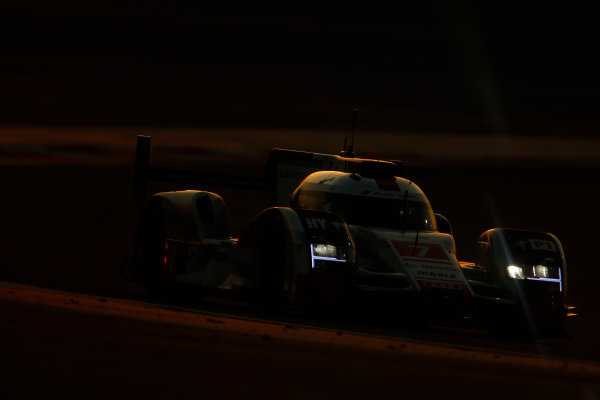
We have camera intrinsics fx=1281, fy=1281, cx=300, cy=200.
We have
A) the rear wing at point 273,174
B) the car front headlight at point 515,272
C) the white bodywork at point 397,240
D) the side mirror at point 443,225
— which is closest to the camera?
the white bodywork at point 397,240

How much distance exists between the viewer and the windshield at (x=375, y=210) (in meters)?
16.2

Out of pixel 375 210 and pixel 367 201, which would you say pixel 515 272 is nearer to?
pixel 375 210

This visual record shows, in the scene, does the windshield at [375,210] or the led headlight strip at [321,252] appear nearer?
the led headlight strip at [321,252]

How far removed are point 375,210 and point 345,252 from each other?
2160mm

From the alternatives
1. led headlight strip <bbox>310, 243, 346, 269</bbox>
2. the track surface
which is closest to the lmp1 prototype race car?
led headlight strip <bbox>310, 243, 346, 269</bbox>

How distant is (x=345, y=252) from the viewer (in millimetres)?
14281

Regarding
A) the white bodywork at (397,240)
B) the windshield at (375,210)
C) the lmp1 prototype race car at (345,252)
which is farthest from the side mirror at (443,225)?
the windshield at (375,210)

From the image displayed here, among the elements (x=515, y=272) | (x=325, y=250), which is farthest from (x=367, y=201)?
(x=325, y=250)

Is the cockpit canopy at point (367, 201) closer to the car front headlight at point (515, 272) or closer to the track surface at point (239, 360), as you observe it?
the car front headlight at point (515, 272)

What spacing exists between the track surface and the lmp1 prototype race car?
0.78 m

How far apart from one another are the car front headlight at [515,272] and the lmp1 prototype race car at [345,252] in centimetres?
1

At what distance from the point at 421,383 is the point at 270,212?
6.55 metres

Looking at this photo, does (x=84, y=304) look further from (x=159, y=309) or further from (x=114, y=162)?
(x=114, y=162)

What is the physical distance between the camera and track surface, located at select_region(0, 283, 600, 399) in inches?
314
